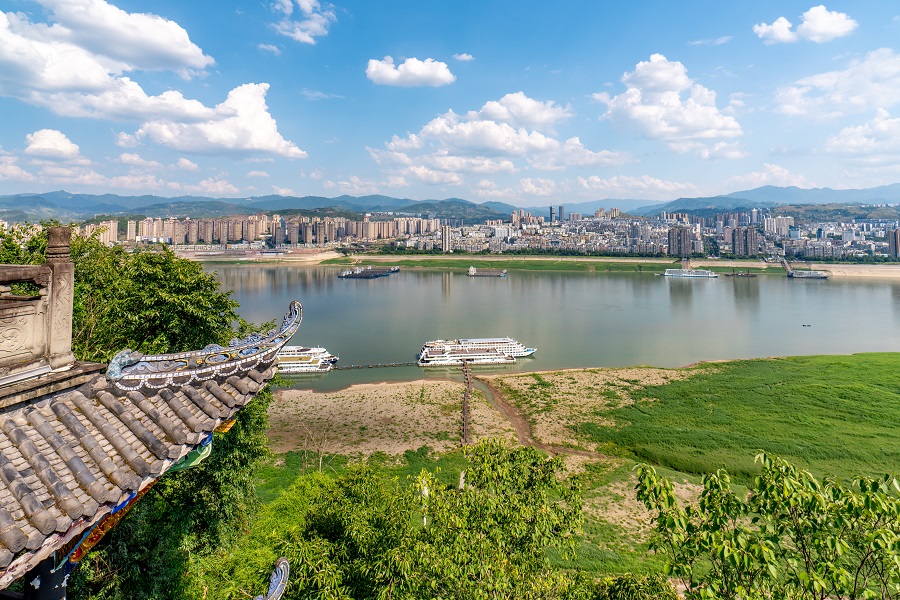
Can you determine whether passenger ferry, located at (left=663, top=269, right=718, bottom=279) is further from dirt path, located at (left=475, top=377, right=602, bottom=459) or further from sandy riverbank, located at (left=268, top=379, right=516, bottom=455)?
sandy riverbank, located at (left=268, top=379, right=516, bottom=455)

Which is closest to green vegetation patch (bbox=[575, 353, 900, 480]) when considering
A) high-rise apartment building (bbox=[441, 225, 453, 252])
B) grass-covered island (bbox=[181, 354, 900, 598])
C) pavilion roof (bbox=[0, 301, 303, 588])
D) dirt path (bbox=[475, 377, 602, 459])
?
grass-covered island (bbox=[181, 354, 900, 598])

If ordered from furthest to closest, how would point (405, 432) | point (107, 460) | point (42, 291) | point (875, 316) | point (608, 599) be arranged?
point (875, 316), point (405, 432), point (608, 599), point (42, 291), point (107, 460)

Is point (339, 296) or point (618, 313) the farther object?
point (339, 296)

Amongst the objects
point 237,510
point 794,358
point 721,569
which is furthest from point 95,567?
point 794,358

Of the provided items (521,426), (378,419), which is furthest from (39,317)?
(521,426)

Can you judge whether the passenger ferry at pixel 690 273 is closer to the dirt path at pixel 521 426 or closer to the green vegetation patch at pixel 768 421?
the green vegetation patch at pixel 768 421

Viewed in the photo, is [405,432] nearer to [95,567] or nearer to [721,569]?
[95,567]
